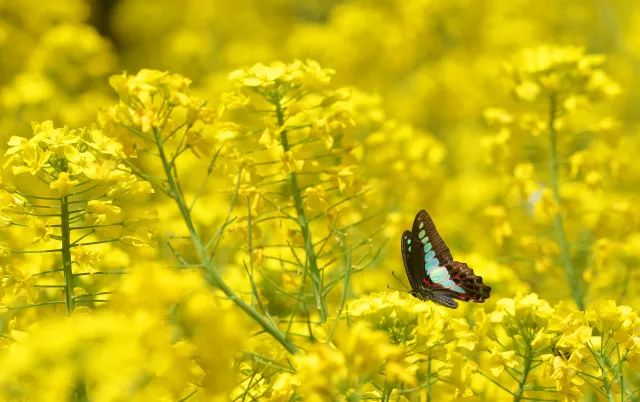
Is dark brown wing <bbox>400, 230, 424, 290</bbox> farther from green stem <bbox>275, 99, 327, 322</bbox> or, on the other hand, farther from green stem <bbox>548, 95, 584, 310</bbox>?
green stem <bbox>548, 95, 584, 310</bbox>

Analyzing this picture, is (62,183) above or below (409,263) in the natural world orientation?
above

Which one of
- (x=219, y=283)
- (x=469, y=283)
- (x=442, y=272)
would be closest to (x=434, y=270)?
(x=442, y=272)

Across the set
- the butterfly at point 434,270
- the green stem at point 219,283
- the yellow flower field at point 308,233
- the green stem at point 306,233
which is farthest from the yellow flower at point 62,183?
the butterfly at point 434,270

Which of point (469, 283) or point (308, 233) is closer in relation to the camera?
point (469, 283)

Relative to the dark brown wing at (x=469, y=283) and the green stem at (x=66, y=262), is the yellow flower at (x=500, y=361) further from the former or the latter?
the green stem at (x=66, y=262)

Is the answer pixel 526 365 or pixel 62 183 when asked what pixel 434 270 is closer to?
pixel 526 365

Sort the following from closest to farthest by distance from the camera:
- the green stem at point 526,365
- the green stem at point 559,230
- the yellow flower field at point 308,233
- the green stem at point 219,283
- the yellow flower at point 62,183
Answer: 1. the yellow flower field at point 308,233
2. the green stem at point 219,283
3. the yellow flower at point 62,183
4. the green stem at point 526,365
5. the green stem at point 559,230

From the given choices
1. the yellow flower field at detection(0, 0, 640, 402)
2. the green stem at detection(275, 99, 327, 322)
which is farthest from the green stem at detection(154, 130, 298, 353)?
the green stem at detection(275, 99, 327, 322)
